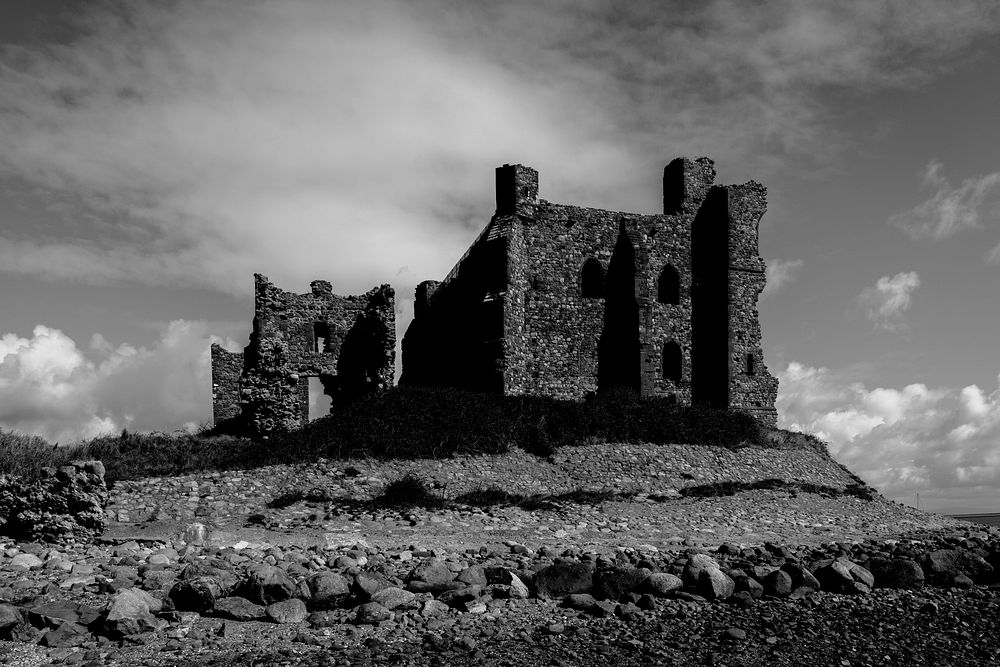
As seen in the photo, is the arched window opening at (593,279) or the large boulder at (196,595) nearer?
the large boulder at (196,595)

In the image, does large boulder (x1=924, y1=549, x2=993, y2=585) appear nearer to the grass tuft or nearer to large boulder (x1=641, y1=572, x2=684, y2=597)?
large boulder (x1=641, y1=572, x2=684, y2=597)

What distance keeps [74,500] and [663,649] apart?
435 inches

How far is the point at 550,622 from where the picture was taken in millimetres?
8789

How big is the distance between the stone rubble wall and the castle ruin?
6.08 metres

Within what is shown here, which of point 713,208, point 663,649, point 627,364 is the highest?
point 713,208

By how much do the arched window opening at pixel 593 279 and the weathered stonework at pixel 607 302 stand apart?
0.06m

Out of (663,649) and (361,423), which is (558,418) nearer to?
(361,423)

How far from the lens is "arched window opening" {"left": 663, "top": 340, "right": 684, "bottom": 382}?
32828 millimetres

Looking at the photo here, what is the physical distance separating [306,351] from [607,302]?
1249 centimetres

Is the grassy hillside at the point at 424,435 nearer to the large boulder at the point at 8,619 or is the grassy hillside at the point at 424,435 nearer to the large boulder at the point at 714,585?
the large boulder at the point at 8,619

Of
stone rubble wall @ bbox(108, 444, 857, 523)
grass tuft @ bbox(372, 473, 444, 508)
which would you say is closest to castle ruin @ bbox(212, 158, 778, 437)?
stone rubble wall @ bbox(108, 444, 857, 523)

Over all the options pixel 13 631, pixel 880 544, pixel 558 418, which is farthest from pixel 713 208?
pixel 13 631

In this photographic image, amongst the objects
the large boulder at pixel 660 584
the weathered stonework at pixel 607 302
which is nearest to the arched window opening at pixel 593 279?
the weathered stonework at pixel 607 302

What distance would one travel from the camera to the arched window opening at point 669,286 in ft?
110
